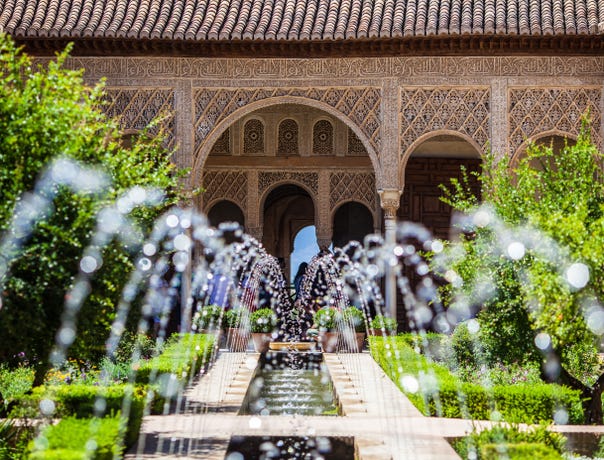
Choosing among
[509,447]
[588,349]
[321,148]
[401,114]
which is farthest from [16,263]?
[321,148]

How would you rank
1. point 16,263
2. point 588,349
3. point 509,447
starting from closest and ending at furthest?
point 509,447 → point 16,263 → point 588,349

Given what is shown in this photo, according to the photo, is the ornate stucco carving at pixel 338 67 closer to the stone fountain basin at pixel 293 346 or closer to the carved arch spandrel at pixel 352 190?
the carved arch spandrel at pixel 352 190

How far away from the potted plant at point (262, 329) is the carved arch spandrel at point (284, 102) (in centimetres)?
251

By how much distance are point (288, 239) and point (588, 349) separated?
12.7 meters

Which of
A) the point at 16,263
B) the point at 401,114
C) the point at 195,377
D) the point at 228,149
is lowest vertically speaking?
the point at 16,263

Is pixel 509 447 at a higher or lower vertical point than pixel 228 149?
lower

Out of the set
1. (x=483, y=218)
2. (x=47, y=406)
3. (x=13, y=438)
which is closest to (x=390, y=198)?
(x=483, y=218)

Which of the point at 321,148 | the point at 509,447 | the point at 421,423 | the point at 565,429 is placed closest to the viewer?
the point at 509,447

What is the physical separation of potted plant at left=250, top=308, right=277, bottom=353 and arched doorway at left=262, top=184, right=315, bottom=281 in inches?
228

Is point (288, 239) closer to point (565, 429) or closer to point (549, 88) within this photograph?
point (549, 88)

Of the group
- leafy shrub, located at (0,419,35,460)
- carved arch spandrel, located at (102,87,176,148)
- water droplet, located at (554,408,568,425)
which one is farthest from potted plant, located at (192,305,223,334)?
leafy shrub, located at (0,419,35,460)

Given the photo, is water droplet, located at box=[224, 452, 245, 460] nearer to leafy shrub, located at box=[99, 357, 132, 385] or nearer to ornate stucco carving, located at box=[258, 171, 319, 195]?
leafy shrub, located at box=[99, 357, 132, 385]

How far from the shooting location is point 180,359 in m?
11.7

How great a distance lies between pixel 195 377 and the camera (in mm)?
12352
